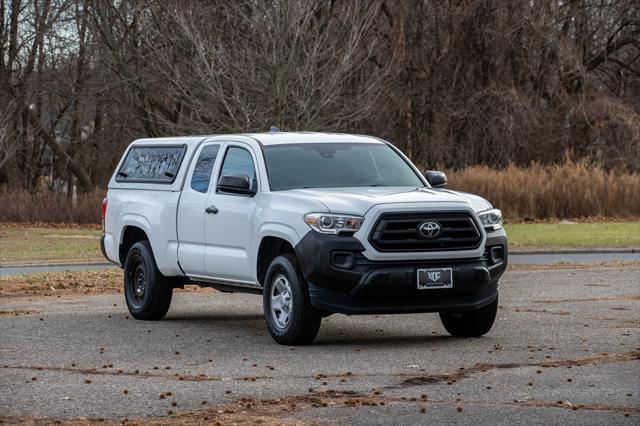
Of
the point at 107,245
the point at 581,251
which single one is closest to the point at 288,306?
the point at 107,245

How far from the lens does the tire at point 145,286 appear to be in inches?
593

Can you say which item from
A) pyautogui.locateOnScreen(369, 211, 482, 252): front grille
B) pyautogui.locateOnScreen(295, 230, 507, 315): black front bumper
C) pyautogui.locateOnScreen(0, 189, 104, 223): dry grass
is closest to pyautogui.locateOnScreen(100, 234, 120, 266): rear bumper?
pyautogui.locateOnScreen(295, 230, 507, 315): black front bumper

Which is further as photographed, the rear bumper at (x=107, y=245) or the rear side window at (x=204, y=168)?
the rear bumper at (x=107, y=245)

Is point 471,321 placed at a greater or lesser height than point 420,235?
lesser

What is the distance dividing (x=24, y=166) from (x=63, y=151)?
3694 millimetres

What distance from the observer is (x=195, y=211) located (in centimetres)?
1434

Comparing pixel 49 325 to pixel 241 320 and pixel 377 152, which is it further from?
pixel 377 152

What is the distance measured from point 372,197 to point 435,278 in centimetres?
91

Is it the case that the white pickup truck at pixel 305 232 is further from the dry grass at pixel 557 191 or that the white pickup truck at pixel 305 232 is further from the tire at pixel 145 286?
the dry grass at pixel 557 191

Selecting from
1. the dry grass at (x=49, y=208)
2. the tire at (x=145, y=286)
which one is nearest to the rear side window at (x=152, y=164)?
the tire at (x=145, y=286)

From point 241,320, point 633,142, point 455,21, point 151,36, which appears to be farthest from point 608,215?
point 241,320

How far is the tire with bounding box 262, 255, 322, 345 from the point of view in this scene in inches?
487

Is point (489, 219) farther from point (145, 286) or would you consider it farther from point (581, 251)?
point (581, 251)

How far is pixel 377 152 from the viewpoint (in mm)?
14328
